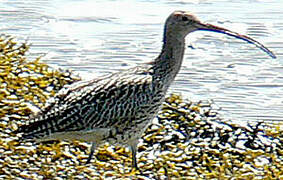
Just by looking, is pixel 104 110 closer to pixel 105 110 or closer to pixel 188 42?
pixel 105 110

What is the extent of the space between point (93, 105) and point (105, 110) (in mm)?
108

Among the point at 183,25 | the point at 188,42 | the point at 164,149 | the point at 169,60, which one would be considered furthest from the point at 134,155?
the point at 188,42

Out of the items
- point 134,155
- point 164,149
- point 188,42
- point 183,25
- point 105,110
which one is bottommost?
point 164,149

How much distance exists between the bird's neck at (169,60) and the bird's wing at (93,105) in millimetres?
119

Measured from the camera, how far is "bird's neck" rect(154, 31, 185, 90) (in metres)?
7.50

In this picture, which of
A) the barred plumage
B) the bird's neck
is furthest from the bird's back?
the bird's neck

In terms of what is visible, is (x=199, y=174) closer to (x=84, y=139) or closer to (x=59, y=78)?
(x=84, y=139)

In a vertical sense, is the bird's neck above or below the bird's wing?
above

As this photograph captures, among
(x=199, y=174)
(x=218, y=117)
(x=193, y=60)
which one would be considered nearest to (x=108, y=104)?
(x=199, y=174)

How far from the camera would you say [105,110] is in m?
7.30

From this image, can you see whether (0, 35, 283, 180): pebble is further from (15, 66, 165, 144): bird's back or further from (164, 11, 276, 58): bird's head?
(164, 11, 276, 58): bird's head

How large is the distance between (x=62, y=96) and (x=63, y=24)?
14.9 ft

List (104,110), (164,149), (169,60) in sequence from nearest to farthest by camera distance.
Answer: (104,110) < (169,60) < (164,149)

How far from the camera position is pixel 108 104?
24.0 feet
